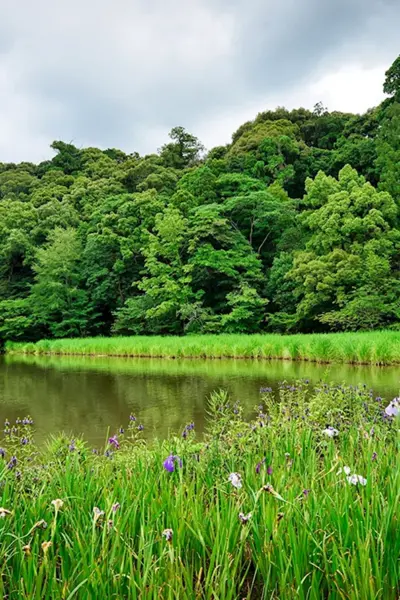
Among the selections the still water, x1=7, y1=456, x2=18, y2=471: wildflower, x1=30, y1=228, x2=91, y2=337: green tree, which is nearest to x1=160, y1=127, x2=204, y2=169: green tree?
x1=30, y1=228, x2=91, y2=337: green tree

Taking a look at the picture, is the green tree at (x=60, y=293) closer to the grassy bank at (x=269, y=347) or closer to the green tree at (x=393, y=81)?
the grassy bank at (x=269, y=347)

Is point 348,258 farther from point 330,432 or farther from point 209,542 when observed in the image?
point 209,542

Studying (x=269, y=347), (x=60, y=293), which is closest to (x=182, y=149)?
(x=60, y=293)

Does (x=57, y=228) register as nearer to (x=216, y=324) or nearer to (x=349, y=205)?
(x=216, y=324)

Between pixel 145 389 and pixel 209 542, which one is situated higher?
pixel 209 542

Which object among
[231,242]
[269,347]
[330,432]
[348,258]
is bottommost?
[269,347]

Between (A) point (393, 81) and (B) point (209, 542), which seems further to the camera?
(A) point (393, 81)

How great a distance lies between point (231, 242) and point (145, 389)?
15093mm

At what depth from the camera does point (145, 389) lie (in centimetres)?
936

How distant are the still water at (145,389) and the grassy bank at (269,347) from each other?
665mm

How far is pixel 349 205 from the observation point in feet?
66.3

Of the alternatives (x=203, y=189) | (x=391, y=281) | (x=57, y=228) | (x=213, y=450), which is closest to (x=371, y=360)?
(x=391, y=281)

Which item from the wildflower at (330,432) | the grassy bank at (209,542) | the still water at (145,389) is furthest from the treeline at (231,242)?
the grassy bank at (209,542)

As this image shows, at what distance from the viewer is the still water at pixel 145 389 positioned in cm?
637
